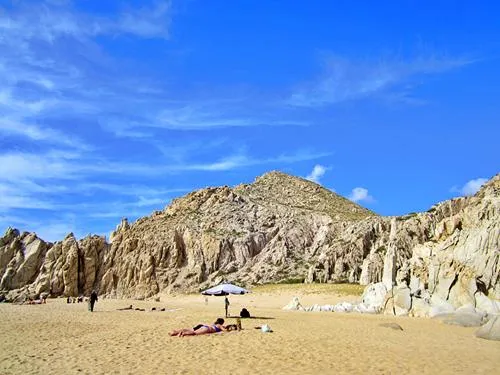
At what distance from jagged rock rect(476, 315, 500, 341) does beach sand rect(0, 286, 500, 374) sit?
18.5 inches

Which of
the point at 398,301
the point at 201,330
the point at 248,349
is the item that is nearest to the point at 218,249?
the point at 398,301

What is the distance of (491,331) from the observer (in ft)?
72.4

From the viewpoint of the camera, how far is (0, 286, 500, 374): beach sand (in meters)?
14.6

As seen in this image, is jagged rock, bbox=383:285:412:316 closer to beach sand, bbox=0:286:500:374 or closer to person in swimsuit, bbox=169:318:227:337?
beach sand, bbox=0:286:500:374

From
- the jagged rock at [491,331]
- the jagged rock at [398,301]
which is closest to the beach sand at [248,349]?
the jagged rock at [491,331]

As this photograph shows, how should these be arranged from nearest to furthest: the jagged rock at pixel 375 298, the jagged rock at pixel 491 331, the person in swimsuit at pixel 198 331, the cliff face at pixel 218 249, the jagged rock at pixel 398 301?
1. the person in swimsuit at pixel 198 331
2. the jagged rock at pixel 491 331
3. the jagged rock at pixel 398 301
4. the jagged rock at pixel 375 298
5. the cliff face at pixel 218 249

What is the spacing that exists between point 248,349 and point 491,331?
37.4 feet

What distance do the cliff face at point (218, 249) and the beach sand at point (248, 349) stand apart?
24685 mm

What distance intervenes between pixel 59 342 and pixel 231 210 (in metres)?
55.5

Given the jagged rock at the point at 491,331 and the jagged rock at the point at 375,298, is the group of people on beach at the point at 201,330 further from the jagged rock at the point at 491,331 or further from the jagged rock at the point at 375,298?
the jagged rock at the point at 375,298

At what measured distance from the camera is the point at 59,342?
1958cm

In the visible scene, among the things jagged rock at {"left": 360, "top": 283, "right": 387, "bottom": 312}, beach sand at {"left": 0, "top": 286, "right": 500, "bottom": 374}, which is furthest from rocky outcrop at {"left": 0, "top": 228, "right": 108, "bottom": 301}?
jagged rock at {"left": 360, "top": 283, "right": 387, "bottom": 312}

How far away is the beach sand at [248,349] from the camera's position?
14602 millimetres

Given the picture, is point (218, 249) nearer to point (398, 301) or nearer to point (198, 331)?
point (398, 301)
